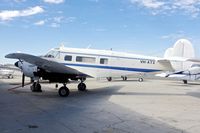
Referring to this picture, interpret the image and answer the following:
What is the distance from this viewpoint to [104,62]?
17.5 m

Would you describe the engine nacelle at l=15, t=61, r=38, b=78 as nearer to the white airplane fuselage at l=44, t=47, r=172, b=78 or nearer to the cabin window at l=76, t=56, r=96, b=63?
the white airplane fuselage at l=44, t=47, r=172, b=78

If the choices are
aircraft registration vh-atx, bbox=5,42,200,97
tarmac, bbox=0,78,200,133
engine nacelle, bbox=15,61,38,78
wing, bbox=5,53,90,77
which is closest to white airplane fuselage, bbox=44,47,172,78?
aircraft registration vh-atx, bbox=5,42,200,97

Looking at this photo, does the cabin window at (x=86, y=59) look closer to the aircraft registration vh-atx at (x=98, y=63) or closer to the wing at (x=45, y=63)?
the aircraft registration vh-atx at (x=98, y=63)

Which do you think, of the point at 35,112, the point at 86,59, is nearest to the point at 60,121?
the point at 35,112

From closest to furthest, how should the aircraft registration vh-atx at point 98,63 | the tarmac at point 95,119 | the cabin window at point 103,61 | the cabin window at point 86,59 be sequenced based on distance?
the tarmac at point 95,119 → the aircraft registration vh-atx at point 98,63 → the cabin window at point 86,59 → the cabin window at point 103,61

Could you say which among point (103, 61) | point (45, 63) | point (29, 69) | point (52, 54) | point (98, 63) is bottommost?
point (29, 69)

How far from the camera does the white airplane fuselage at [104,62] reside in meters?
17.1

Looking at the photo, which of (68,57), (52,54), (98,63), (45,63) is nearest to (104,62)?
(98,63)

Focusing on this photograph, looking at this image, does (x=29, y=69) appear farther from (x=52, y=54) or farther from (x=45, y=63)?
(x=45, y=63)

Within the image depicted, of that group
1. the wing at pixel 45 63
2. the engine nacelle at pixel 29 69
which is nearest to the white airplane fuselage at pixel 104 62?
the engine nacelle at pixel 29 69

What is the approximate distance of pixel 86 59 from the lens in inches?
684

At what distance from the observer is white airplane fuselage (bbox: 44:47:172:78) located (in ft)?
56.1

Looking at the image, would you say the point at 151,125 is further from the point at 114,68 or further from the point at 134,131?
the point at 114,68

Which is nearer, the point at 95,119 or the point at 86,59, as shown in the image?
the point at 95,119
